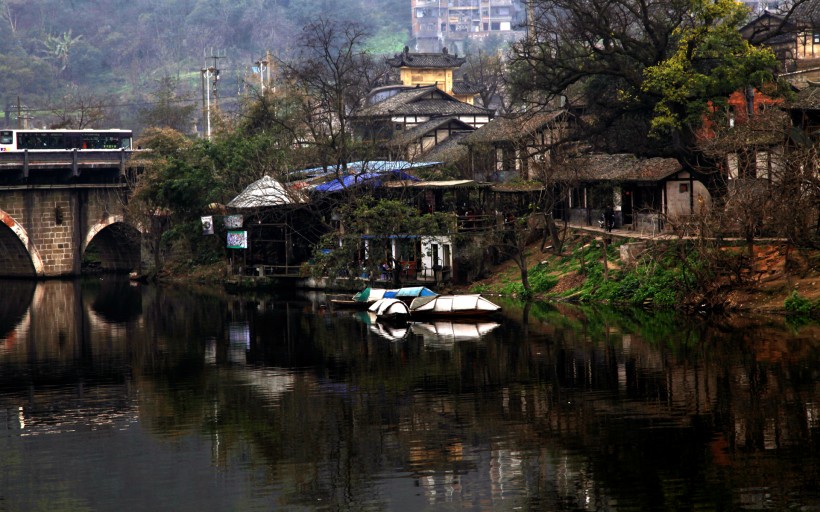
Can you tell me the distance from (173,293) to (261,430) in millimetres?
37080

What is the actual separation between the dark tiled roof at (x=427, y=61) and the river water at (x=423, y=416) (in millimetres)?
56343

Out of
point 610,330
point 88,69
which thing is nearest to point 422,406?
point 610,330

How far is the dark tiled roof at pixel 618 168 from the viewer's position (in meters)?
56.2

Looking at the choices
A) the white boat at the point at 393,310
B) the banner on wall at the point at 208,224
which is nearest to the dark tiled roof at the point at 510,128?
the white boat at the point at 393,310

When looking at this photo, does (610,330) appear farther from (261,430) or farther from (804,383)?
(261,430)

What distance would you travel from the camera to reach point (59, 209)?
76688 millimetres

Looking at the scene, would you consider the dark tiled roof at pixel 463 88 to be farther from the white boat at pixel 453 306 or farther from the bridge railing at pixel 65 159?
the white boat at pixel 453 306

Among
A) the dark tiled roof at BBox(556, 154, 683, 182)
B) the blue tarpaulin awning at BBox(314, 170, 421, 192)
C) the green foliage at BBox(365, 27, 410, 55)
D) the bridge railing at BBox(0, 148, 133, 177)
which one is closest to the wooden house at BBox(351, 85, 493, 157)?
the blue tarpaulin awning at BBox(314, 170, 421, 192)

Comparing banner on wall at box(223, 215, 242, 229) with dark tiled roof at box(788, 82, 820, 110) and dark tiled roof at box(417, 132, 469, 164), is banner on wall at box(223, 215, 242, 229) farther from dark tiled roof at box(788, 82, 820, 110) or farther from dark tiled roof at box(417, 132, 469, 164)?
dark tiled roof at box(788, 82, 820, 110)

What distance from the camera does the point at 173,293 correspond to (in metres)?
66.0

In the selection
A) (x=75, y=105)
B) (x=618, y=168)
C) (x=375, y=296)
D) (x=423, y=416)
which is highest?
(x=75, y=105)

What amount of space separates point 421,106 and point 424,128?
5119 millimetres

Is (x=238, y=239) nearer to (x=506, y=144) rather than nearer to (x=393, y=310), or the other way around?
(x=506, y=144)

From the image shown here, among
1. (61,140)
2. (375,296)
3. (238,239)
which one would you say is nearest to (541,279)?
(375,296)
